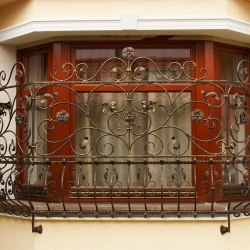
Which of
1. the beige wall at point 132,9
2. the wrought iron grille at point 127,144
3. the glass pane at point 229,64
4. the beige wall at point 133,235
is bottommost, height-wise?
the beige wall at point 133,235

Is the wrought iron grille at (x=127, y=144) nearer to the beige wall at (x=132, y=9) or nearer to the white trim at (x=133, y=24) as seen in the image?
the white trim at (x=133, y=24)

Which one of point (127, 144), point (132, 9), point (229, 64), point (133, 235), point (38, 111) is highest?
point (132, 9)

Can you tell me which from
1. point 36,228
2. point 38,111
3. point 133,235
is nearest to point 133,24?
point 38,111

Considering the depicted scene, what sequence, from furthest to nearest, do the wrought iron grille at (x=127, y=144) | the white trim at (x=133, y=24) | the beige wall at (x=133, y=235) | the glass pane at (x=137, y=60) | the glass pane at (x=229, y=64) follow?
1. the glass pane at (x=229, y=64)
2. the glass pane at (x=137, y=60)
3. the white trim at (x=133, y=24)
4. the wrought iron grille at (x=127, y=144)
5. the beige wall at (x=133, y=235)

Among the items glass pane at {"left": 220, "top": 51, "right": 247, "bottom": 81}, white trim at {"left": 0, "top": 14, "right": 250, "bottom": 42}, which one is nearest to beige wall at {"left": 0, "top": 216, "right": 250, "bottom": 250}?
glass pane at {"left": 220, "top": 51, "right": 247, "bottom": 81}

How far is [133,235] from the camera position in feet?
20.5

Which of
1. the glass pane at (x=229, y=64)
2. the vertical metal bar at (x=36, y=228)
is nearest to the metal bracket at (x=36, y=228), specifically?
the vertical metal bar at (x=36, y=228)

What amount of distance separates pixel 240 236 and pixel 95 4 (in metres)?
3.09

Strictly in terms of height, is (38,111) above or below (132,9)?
below

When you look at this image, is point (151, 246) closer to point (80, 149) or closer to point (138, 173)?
point (138, 173)

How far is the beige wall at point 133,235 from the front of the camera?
246 inches

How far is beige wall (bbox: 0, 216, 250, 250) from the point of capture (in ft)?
20.5

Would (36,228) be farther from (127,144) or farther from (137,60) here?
(137,60)

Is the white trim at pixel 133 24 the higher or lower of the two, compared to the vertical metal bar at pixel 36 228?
higher
